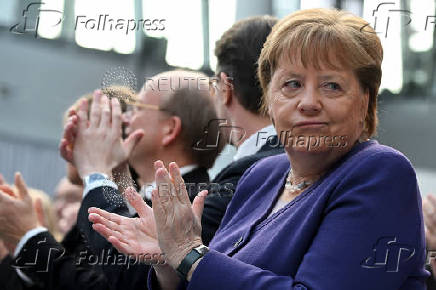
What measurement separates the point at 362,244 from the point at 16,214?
159 centimetres

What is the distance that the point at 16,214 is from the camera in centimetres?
282

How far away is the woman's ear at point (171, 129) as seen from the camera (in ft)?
8.39

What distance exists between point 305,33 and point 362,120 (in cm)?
22

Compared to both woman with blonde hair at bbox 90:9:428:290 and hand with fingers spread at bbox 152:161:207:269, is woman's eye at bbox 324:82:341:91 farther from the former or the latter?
hand with fingers spread at bbox 152:161:207:269

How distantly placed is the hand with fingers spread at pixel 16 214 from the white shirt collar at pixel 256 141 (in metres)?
0.85

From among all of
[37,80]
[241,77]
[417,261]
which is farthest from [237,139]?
[37,80]

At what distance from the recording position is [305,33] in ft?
5.64

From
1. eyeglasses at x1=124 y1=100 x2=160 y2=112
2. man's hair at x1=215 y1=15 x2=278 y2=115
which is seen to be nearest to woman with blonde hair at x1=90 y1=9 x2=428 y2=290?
man's hair at x1=215 y1=15 x2=278 y2=115

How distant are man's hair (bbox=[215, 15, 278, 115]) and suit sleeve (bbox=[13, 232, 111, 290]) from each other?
89 cm

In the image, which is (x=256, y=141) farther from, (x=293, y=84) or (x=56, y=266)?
(x=56, y=266)

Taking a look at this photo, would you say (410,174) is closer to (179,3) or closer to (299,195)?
(299,195)

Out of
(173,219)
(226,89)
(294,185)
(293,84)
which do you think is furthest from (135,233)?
(226,89)

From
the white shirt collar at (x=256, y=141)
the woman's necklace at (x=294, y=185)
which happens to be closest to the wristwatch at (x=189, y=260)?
the woman's necklace at (x=294, y=185)

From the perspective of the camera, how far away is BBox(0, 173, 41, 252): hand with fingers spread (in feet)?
9.21
